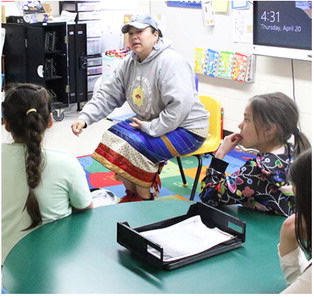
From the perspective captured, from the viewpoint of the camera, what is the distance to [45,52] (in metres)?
5.42

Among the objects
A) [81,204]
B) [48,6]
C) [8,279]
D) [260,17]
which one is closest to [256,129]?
[81,204]

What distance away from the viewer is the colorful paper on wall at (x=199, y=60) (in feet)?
16.6

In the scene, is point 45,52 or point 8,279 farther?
point 45,52

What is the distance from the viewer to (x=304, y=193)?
124cm

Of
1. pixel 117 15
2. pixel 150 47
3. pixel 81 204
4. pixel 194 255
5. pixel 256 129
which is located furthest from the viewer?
pixel 117 15

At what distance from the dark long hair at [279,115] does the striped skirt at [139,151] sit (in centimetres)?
108

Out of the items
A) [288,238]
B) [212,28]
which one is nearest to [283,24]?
[212,28]

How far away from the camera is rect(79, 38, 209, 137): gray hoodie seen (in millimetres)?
3084

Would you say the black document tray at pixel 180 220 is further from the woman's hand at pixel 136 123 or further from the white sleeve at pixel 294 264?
the woman's hand at pixel 136 123

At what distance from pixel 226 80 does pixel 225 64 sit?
0.57ft

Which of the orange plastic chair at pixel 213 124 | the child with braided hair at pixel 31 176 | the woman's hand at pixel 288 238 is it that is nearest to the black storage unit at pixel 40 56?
the orange plastic chair at pixel 213 124

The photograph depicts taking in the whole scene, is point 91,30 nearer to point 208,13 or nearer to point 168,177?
point 208,13

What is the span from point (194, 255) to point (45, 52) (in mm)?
4196

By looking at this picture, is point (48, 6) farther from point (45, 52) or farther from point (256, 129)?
point (256, 129)
